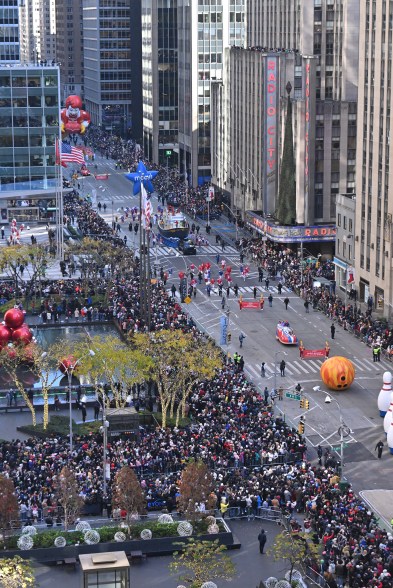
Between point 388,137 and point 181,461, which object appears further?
point 388,137

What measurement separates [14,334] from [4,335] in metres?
0.88

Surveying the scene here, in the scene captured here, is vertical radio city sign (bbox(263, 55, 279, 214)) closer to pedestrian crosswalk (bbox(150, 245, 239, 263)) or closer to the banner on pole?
pedestrian crosswalk (bbox(150, 245, 239, 263))

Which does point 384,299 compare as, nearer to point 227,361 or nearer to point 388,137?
point 388,137

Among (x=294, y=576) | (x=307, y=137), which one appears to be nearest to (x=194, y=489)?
(x=294, y=576)

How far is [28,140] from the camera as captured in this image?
6117 inches

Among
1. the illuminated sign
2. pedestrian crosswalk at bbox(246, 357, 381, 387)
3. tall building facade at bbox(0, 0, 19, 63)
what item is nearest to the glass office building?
tall building facade at bbox(0, 0, 19, 63)

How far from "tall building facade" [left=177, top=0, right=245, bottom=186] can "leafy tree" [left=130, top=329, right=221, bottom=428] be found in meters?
108

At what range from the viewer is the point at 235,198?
6491 inches

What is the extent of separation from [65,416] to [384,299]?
37.1 metres

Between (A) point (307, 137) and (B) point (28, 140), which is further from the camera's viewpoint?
(B) point (28, 140)

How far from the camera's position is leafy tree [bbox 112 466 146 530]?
60.7 metres

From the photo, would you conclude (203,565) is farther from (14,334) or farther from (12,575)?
(14,334)

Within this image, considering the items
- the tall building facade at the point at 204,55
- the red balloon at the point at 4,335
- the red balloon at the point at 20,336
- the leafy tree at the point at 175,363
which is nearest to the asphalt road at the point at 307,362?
the leafy tree at the point at 175,363

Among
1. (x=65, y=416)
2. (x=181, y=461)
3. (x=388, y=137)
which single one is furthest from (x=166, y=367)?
(x=388, y=137)
